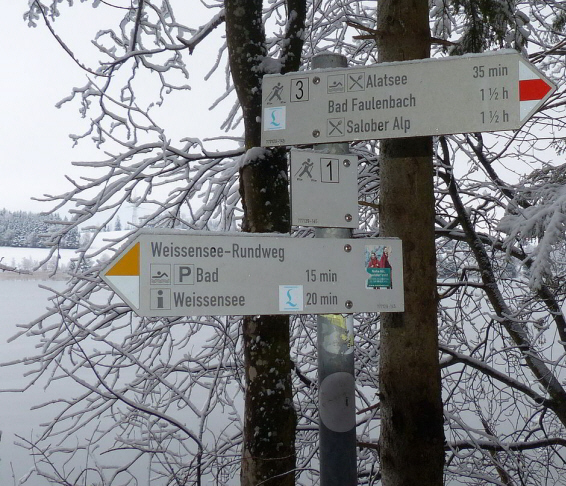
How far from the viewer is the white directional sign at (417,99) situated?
1.74 m

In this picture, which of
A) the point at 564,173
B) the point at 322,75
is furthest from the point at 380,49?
the point at 564,173

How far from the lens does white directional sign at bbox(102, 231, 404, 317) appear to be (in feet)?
5.14

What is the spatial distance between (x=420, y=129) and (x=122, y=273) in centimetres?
97

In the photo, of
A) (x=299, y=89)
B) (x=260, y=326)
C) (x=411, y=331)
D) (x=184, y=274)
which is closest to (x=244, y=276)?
(x=184, y=274)

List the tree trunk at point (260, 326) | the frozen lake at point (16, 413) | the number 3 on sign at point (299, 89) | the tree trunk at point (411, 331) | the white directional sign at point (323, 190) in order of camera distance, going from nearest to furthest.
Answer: the white directional sign at point (323, 190), the number 3 on sign at point (299, 89), the tree trunk at point (411, 331), the tree trunk at point (260, 326), the frozen lake at point (16, 413)

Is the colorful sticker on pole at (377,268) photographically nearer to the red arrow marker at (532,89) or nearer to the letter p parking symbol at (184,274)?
the letter p parking symbol at (184,274)

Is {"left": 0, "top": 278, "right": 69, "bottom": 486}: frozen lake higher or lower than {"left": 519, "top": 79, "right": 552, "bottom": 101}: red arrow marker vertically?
lower

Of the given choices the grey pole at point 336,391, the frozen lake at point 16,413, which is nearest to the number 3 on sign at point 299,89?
the grey pole at point 336,391

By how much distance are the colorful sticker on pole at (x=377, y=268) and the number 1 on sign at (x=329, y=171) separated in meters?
0.23

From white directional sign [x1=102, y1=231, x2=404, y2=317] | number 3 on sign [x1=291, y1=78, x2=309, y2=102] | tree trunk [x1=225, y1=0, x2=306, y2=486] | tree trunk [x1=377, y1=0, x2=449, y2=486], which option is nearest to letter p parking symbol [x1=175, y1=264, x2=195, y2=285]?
white directional sign [x1=102, y1=231, x2=404, y2=317]

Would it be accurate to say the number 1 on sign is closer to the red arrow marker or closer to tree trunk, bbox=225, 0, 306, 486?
the red arrow marker

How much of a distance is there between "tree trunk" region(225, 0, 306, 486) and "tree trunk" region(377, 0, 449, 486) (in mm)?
583

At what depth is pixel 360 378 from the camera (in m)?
4.80

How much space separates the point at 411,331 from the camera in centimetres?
207
